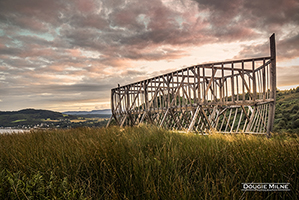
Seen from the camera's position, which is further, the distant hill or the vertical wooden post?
the distant hill

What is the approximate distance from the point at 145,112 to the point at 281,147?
1212cm

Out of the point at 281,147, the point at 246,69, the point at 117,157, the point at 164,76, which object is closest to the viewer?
the point at 117,157

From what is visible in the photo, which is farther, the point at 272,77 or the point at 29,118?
the point at 29,118

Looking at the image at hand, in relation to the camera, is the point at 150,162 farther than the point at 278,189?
Yes

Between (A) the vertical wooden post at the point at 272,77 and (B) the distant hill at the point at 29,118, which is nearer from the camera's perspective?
(A) the vertical wooden post at the point at 272,77

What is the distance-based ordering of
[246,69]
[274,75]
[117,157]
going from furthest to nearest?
[246,69] → [274,75] → [117,157]

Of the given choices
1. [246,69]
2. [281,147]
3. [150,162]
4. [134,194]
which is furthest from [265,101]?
[134,194]

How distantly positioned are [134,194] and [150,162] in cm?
69

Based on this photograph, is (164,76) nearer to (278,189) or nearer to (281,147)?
(281,147)

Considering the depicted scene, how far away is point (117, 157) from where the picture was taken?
12.5ft

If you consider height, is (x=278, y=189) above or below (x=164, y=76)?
below

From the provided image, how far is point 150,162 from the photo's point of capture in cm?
354

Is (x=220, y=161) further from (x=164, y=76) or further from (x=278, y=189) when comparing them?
(x=164, y=76)

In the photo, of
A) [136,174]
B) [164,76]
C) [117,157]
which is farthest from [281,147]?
[164,76]
